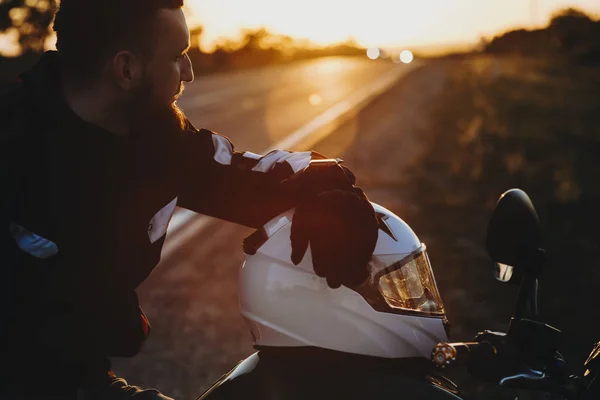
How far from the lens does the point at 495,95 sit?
2542 cm

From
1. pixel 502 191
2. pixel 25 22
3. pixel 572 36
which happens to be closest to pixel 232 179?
pixel 502 191

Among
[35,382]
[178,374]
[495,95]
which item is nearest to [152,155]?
[35,382]

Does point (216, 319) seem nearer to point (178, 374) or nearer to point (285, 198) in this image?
point (178, 374)

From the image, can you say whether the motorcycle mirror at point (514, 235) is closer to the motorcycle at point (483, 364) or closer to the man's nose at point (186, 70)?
the motorcycle at point (483, 364)

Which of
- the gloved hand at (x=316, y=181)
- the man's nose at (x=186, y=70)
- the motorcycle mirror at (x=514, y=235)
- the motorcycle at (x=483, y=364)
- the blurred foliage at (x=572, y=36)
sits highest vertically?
the man's nose at (x=186, y=70)

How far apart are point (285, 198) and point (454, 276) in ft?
15.9

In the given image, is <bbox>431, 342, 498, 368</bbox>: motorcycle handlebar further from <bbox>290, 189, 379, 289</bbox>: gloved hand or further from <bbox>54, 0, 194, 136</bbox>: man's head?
<bbox>54, 0, 194, 136</bbox>: man's head

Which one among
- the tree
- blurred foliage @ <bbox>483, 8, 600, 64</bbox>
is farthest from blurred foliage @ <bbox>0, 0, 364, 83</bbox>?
blurred foliage @ <bbox>483, 8, 600, 64</bbox>

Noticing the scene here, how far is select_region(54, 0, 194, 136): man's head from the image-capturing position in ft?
6.18

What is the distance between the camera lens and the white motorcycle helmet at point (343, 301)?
1869mm

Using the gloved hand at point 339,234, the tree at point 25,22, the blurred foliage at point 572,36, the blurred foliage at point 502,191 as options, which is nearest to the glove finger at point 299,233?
the gloved hand at point 339,234

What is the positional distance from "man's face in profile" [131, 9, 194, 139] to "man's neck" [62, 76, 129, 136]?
6 cm

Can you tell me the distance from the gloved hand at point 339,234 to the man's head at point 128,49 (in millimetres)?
478

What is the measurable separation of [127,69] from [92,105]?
11cm
